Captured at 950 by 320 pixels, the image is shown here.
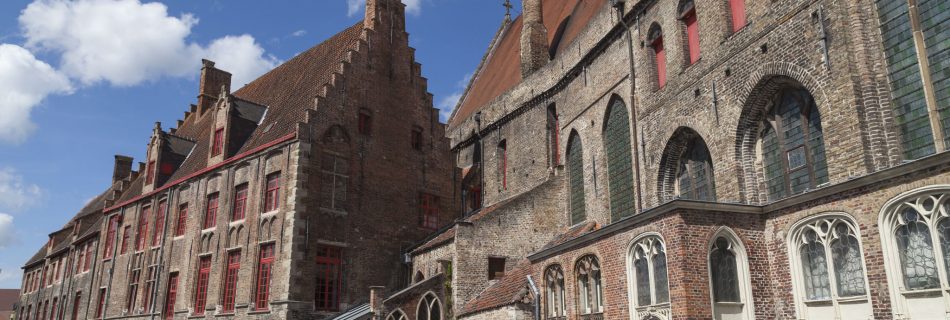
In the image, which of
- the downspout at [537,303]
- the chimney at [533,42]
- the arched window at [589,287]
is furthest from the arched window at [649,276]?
the chimney at [533,42]

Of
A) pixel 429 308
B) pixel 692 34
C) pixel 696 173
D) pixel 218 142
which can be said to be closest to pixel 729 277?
pixel 696 173

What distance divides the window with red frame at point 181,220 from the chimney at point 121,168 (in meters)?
15.1

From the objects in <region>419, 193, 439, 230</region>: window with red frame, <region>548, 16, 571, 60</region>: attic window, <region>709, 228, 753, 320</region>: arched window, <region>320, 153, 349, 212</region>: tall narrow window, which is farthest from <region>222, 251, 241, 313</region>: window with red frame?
<region>709, 228, 753, 320</region>: arched window

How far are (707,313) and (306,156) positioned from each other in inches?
467

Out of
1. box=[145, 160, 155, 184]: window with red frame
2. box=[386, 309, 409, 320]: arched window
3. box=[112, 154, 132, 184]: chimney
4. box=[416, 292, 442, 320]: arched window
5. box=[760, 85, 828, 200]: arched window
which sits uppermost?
box=[112, 154, 132, 184]: chimney

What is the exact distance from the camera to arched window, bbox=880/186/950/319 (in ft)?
27.7

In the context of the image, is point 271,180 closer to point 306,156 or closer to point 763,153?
point 306,156

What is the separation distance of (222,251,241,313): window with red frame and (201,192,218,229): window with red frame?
5.63ft

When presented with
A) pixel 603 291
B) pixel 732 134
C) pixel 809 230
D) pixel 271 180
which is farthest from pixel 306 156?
pixel 809 230

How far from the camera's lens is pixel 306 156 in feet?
63.1

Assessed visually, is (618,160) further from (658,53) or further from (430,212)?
(430,212)

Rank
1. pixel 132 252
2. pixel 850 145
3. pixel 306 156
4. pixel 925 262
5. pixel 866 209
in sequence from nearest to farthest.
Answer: pixel 925 262 < pixel 866 209 < pixel 850 145 < pixel 306 156 < pixel 132 252

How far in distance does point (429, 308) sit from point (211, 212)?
8.06 metres

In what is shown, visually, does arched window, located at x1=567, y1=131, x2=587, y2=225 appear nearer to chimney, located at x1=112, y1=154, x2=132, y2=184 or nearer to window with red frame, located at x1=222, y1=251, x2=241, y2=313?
window with red frame, located at x1=222, y1=251, x2=241, y2=313
